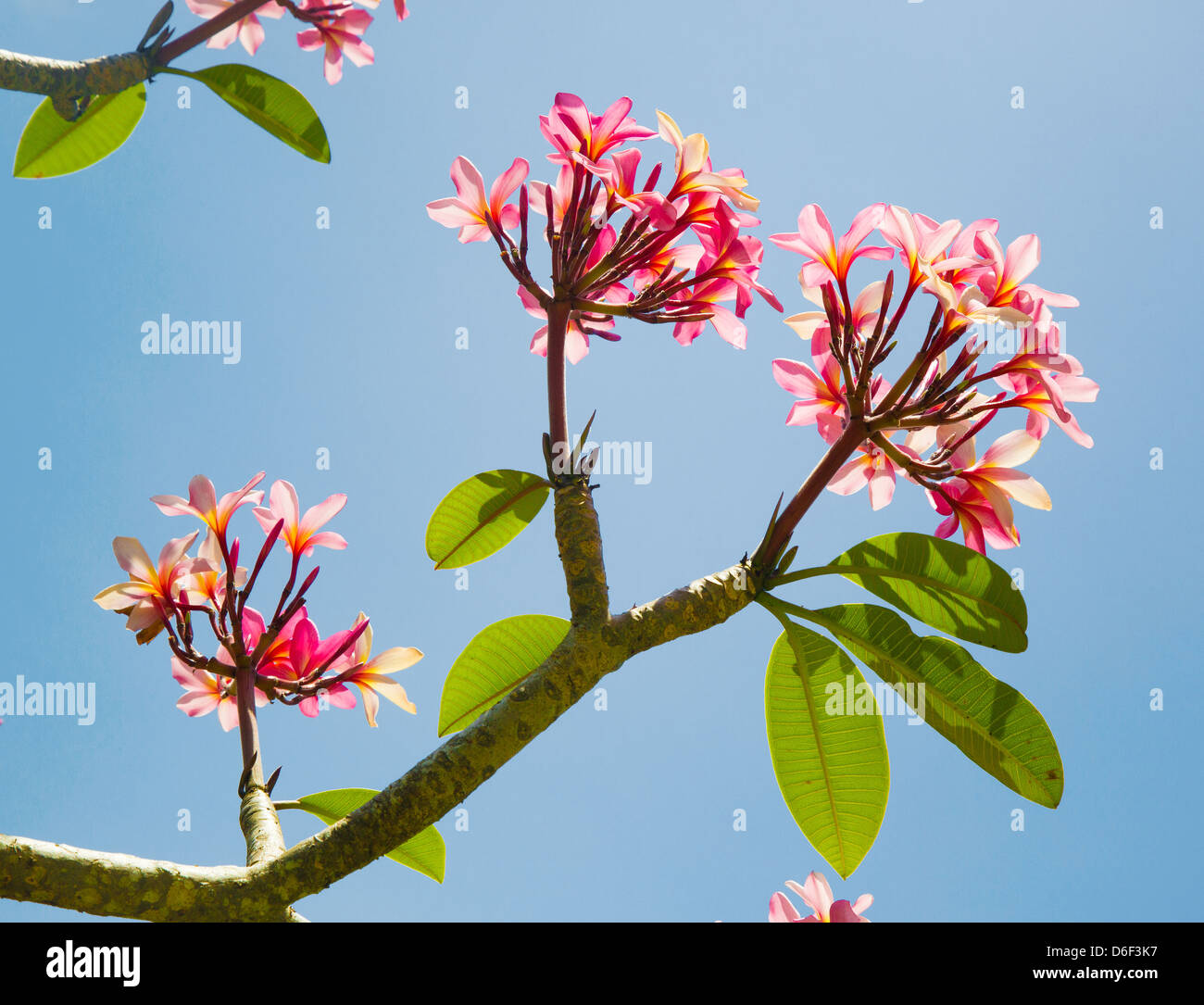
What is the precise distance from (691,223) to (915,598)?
1.78 feet

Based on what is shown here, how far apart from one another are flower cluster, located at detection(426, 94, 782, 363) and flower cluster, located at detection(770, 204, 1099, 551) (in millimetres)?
78

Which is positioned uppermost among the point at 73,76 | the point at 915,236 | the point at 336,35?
the point at 336,35

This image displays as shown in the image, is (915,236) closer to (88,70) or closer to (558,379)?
(558,379)

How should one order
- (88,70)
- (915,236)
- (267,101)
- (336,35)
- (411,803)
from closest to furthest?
(411,803), (915,236), (88,70), (267,101), (336,35)

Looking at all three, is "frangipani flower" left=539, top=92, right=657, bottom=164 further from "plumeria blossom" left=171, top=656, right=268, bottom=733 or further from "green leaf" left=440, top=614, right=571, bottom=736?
"plumeria blossom" left=171, top=656, right=268, bottom=733

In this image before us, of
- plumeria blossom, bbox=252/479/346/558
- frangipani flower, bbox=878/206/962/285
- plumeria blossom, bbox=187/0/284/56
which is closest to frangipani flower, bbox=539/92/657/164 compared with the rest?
frangipani flower, bbox=878/206/962/285

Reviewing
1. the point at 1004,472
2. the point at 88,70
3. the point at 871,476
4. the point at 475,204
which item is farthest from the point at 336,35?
the point at 1004,472

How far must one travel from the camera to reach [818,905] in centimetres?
148

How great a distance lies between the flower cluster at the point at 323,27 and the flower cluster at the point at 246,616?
86 cm

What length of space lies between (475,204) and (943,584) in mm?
771

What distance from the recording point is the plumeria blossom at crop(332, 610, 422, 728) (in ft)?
3.86
